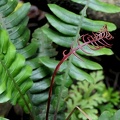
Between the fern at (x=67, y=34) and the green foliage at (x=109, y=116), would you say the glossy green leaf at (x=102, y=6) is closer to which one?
the fern at (x=67, y=34)

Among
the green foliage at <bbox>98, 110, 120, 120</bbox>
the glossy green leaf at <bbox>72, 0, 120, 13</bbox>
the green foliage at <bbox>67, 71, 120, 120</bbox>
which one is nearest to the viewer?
the green foliage at <bbox>98, 110, 120, 120</bbox>

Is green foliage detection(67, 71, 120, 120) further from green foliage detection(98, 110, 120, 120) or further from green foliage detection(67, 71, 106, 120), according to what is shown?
green foliage detection(98, 110, 120, 120)

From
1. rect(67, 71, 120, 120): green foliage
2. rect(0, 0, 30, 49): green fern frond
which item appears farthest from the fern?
rect(67, 71, 120, 120): green foliage

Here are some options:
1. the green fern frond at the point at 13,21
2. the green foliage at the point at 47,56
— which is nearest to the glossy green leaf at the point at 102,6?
the green foliage at the point at 47,56

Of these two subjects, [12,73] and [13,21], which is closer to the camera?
[12,73]

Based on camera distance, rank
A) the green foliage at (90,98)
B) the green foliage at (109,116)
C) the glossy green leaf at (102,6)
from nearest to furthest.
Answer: the green foliage at (109,116), the glossy green leaf at (102,6), the green foliage at (90,98)

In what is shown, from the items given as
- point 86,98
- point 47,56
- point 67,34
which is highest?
point 67,34

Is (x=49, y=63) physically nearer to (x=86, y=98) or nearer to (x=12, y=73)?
(x=12, y=73)

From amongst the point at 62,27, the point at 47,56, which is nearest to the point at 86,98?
the point at 47,56

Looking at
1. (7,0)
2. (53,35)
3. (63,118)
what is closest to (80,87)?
(63,118)

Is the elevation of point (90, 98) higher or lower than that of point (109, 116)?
lower

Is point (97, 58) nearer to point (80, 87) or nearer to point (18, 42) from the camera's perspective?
point (80, 87)

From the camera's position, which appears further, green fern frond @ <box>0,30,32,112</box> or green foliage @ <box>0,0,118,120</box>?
green foliage @ <box>0,0,118,120</box>
